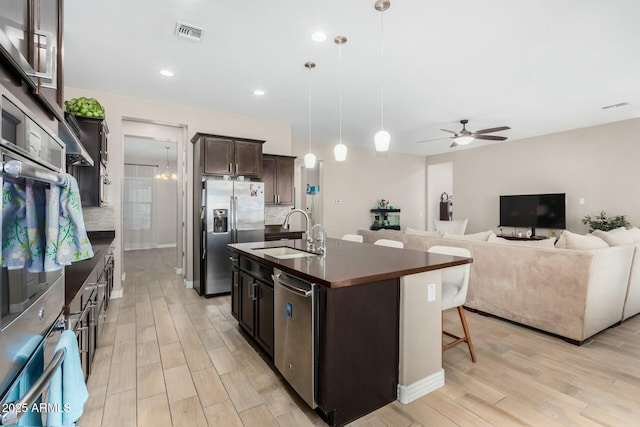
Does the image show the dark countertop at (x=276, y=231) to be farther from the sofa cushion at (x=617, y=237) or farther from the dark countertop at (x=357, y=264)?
the sofa cushion at (x=617, y=237)

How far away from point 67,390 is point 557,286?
3.73m

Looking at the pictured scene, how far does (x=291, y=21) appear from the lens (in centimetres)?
267

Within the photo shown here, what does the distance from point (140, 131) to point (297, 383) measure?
189 inches

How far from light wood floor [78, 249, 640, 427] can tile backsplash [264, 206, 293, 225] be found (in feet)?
8.33

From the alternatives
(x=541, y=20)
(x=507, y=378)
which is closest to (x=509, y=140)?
(x=541, y=20)

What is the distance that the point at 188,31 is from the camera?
2.79 metres

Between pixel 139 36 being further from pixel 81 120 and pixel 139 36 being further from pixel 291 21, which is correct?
pixel 291 21

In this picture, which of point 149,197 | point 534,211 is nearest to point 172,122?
point 149,197

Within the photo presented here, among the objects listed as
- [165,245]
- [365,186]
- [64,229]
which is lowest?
[165,245]

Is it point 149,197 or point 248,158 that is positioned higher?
point 248,158

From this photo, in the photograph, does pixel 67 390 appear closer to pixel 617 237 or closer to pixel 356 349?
pixel 356 349

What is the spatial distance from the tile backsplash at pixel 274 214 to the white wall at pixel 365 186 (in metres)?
1.78

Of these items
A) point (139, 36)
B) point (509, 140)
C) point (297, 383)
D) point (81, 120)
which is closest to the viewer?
point (297, 383)

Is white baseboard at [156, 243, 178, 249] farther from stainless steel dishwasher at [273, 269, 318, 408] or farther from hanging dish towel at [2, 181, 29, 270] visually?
hanging dish towel at [2, 181, 29, 270]
